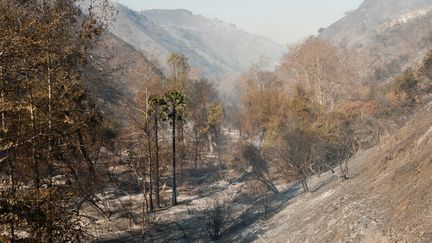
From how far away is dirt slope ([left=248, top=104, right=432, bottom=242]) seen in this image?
10695 millimetres

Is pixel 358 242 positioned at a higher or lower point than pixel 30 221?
lower

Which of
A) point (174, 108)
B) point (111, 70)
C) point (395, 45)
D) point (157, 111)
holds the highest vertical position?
point (395, 45)

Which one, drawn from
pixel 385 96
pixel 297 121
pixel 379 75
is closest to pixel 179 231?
pixel 297 121

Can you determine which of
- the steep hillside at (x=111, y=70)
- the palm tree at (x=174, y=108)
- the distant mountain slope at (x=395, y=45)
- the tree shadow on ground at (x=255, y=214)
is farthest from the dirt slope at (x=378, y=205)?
the distant mountain slope at (x=395, y=45)

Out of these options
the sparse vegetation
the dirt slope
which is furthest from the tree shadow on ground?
the dirt slope

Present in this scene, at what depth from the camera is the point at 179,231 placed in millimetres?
23078

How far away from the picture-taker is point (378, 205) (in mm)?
12586

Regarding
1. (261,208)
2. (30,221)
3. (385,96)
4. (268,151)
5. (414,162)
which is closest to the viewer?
(30,221)

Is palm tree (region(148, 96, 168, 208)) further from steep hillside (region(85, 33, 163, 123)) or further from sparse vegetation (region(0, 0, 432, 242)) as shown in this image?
steep hillside (region(85, 33, 163, 123))

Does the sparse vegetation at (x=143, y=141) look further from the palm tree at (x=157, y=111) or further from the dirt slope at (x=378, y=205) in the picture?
the dirt slope at (x=378, y=205)

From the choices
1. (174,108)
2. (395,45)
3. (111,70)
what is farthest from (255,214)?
(395,45)

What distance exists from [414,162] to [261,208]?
36.5ft

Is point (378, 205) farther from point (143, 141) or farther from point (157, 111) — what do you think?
point (143, 141)

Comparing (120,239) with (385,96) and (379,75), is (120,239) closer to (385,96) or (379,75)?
(385,96)
